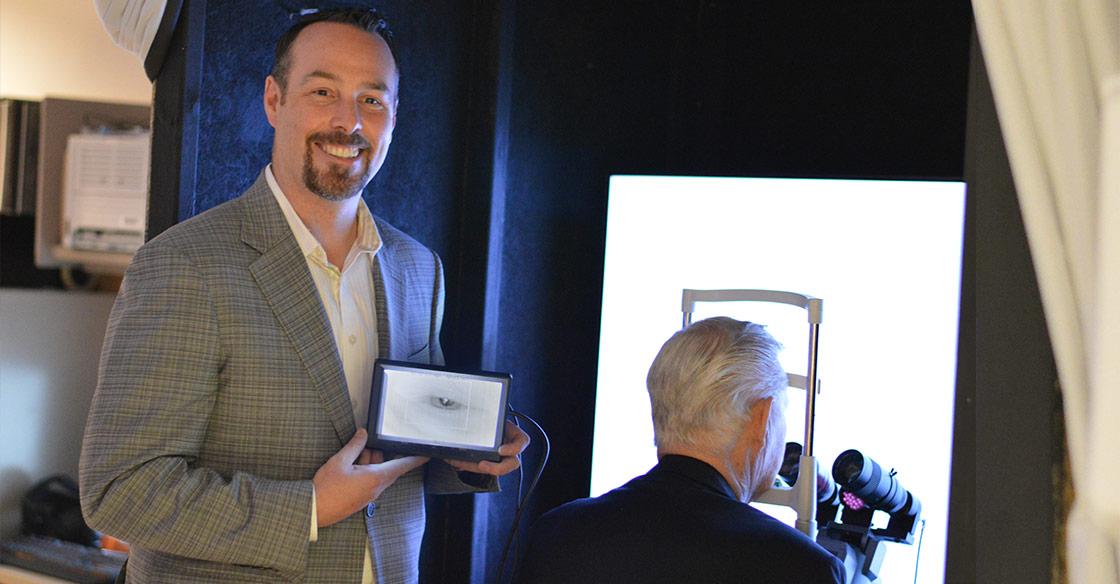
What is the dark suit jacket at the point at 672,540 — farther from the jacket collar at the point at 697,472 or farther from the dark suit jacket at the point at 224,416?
the dark suit jacket at the point at 224,416

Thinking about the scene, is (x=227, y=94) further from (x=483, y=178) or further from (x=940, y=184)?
(x=940, y=184)

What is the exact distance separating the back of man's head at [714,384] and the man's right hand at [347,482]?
0.48 metres

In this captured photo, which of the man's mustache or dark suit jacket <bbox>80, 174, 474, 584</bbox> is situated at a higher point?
the man's mustache

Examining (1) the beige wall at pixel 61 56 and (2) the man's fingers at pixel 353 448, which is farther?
(1) the beige wall at pixel 61 56

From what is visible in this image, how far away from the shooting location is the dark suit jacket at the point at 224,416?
1672 millimetres

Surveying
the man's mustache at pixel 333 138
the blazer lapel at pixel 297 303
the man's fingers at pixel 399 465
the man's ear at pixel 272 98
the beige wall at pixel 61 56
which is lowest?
the man's fingers at pixel 399 465

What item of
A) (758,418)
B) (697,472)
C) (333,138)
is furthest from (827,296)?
(333,138)

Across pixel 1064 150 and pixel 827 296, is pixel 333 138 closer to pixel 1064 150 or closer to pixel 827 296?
pixel 827 296

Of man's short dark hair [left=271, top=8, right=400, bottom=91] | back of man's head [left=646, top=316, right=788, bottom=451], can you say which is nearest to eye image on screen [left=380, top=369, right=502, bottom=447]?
back of man's head [left=646, top=316, right=788, bottom=451]

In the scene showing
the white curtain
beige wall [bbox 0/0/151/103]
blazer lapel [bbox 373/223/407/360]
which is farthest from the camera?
beige wall [bbox 0/0/151/103]

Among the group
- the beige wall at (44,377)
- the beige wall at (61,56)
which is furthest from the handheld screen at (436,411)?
the beige wall at (61,56)

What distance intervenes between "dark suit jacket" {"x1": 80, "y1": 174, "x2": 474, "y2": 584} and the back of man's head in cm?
56

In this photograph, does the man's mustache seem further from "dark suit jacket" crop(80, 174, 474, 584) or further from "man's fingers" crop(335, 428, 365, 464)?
"man's fingers" crop(335, 428, 365, 464)

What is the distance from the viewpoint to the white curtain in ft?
2.44
